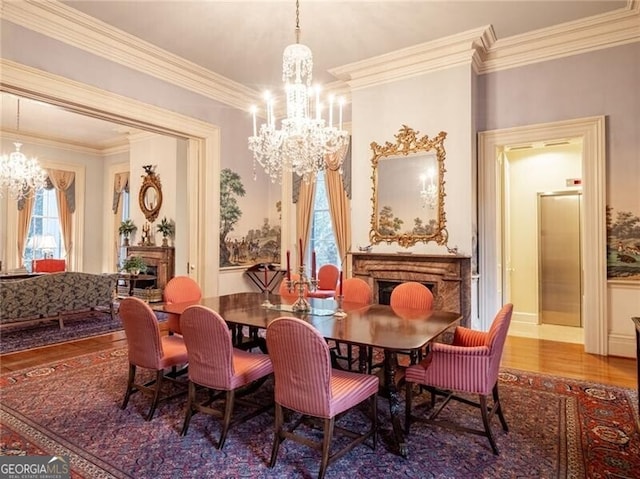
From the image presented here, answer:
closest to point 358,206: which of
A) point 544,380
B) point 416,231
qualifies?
point 416,231

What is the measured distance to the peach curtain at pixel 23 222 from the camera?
28.7 ft

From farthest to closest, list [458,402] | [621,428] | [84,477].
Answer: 1. [458,402]
2. [621,428]
3. [84,477]

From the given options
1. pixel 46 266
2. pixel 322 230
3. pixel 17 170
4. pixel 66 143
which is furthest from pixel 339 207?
pixel 66 143

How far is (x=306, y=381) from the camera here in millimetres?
2062

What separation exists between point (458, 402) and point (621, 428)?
1.02 metres

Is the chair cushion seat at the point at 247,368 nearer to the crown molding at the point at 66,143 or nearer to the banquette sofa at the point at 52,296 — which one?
the banquette sofa at the point at 52,296

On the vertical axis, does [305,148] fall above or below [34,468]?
above

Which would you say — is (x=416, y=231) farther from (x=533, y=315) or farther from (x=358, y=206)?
(x=533, y=315)

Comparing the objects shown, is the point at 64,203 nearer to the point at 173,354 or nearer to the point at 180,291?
the point at 180,291

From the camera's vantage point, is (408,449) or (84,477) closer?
(84,477)

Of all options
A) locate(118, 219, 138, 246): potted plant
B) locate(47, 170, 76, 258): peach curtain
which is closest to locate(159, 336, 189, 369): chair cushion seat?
locate(118, 219, 138, 246): potted plant

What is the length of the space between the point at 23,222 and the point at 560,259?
35.0ft

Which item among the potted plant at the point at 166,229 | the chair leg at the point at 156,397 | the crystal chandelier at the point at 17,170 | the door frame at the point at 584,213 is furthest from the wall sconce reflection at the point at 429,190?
the crystal chandelier at the point at 17,170

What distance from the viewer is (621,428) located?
2619mm
